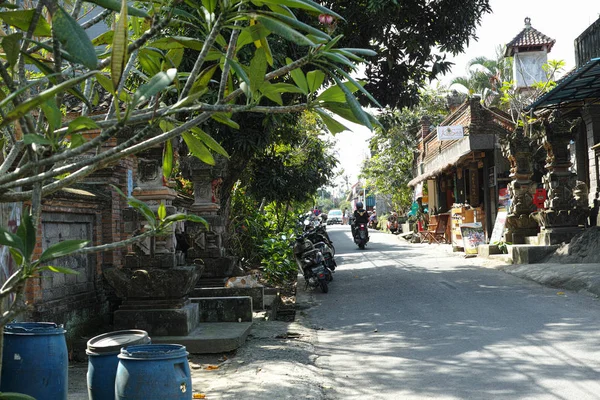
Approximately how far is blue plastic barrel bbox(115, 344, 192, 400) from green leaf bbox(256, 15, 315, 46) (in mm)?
1887

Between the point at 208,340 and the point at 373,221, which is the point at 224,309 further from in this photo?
the point at 373,221

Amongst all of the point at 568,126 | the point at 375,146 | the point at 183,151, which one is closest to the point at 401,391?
the point at 183,151

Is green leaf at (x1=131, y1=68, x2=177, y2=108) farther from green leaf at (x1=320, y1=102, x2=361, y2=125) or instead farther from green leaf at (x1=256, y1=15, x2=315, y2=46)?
green leaf at (x1=320, y1=102, x2=361, y2=125)

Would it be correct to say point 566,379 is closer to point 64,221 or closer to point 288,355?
point 288,355

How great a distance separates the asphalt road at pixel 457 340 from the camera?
16.3 feet

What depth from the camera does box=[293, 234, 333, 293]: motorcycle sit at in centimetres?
1105

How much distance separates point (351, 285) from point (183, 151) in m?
4.89

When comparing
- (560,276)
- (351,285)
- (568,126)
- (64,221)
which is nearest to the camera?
(64,221)

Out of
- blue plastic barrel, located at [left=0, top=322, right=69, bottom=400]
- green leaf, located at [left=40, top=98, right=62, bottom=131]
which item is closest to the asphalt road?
blue plastic barrel, located at [left=0, top=322, right=69, bottom=400]

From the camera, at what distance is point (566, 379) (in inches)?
195

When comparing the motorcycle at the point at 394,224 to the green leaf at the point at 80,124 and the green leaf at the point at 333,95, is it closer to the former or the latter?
the green leaf at the point at 333,95

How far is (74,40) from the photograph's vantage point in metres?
1.90

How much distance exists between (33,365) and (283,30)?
2512 millimetres

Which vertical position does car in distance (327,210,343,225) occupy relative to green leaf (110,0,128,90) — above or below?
above
